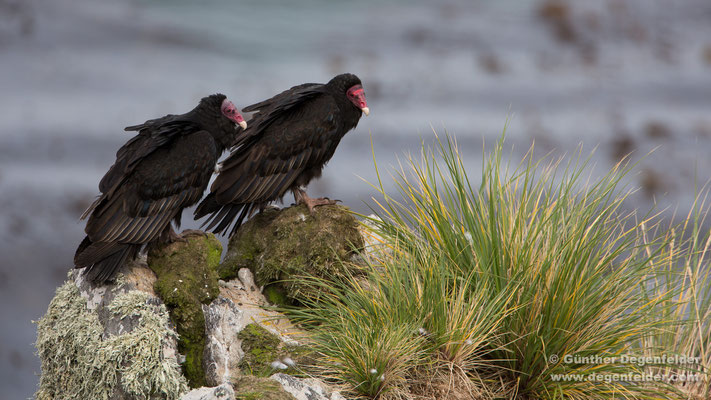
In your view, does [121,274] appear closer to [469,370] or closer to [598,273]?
[469,370]

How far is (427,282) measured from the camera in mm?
3607

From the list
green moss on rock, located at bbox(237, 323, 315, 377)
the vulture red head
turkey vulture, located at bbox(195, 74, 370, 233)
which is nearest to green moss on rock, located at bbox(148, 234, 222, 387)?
green moss on rock, located at bbox(237, 323, 315, 377)

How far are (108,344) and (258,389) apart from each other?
0.95 meters

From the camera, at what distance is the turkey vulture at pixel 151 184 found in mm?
3572

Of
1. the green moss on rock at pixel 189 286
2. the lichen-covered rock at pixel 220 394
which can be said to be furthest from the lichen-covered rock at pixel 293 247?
the lichen-covered rock at pixel 220 394

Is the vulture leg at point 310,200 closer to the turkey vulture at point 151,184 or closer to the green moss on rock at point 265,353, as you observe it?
the turkey vulture at point 151,184

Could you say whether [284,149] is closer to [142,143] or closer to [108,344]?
[142,143]

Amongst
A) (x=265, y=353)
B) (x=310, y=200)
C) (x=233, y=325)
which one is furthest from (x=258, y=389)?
(x=310, y=200)

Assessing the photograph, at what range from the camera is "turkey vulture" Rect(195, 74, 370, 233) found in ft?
13.8

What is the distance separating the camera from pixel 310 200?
425 cm

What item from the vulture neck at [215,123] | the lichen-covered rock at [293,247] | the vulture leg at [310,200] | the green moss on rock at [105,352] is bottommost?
the green moss on rock at [105,352]

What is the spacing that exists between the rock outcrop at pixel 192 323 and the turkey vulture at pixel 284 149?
0.20 metres

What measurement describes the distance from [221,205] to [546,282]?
199 centimetres

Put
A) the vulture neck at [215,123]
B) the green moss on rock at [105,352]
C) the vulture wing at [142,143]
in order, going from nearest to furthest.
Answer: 1. the green moss on rock at [105,352]
2. the vulture wing at [142,143]
3. the vulture neck at [215,123]
